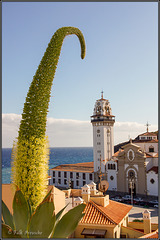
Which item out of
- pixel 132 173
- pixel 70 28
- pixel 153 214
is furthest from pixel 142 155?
pixel 70 28

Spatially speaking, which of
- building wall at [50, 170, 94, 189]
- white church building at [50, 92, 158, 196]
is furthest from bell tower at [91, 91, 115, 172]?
building wall at [50, 170, 94, 189]

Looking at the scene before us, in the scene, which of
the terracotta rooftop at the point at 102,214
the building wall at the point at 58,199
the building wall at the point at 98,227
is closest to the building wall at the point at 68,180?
the terracotta rooftop at the point at 102,214

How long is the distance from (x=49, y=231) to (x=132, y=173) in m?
26.6

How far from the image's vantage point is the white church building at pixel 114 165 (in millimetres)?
26406

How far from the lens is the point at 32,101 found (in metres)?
2.30

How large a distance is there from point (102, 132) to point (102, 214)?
25598 millimetres

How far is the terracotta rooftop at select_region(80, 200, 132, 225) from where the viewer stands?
5.67 metres

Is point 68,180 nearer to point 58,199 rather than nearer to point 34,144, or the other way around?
point 58,199

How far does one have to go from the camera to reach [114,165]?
28984 mm

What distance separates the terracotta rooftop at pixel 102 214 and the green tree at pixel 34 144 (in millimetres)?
3869

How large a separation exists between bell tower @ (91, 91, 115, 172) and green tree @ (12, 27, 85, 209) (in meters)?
28.0

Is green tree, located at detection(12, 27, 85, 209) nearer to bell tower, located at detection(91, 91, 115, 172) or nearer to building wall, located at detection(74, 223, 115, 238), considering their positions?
building wall, located at detection(74, 223, 115, 238)

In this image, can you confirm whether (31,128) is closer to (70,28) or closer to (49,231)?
(49,231)

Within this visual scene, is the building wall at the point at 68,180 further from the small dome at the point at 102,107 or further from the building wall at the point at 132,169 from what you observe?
A: the small dome at the point at 102,107
